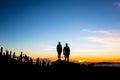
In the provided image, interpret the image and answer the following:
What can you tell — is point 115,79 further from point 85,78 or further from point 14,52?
point 14,52

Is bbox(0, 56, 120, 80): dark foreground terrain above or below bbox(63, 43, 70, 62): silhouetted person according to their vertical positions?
below

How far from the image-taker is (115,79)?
78.3 feet

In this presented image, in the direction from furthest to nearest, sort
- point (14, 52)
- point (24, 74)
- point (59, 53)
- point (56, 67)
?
point (14, 52), point (59, 53), point (56, 67), point (24, 74)

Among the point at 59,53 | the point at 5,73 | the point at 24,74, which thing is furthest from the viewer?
the point at 59,53

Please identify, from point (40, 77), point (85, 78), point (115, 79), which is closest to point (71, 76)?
point (85, 78)

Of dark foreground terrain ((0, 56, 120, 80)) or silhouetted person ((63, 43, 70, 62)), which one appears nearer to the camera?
dark foreground terrain ((0, 56, 120, 80))

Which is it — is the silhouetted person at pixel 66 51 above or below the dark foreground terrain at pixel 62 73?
above

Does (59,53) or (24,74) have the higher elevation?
(59,53)

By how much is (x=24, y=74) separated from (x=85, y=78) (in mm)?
7952

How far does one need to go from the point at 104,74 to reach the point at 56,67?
22.1 ft

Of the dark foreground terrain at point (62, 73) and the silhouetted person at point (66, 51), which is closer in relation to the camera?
the dark foreground terrain at point (62, 73)

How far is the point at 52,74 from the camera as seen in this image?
23906 mm

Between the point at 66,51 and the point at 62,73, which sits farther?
the point at 66,51

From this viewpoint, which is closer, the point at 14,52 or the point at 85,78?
the point at 85,78
